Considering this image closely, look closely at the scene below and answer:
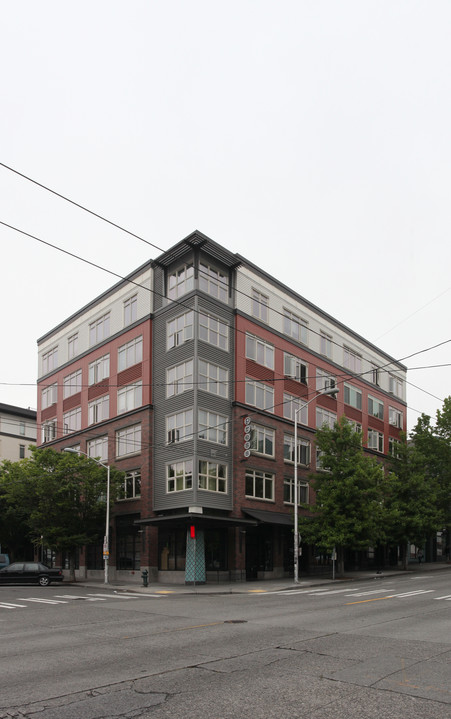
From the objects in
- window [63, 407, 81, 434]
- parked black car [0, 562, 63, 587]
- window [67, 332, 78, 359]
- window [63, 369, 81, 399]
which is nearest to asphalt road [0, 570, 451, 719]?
parked black car [0, 562, 63, 587]

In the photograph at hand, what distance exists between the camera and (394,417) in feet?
207

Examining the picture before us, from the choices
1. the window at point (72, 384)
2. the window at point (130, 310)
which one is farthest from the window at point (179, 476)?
the window at point (72, 384)

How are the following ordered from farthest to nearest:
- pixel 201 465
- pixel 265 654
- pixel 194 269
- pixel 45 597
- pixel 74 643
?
pixel 194 269 < pixel 201 465 < pixel 45 597 < pixel 74 643 < pixel 265 654

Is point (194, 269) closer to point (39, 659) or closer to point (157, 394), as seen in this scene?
point (157, 394)

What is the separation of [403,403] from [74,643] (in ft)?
183

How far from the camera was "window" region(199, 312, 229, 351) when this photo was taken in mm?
39531

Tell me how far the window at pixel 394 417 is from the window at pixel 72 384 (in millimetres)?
29866

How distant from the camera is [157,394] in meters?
41.5

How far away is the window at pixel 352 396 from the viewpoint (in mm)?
54656

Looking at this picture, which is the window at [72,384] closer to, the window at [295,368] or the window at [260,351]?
the window at [260,351]

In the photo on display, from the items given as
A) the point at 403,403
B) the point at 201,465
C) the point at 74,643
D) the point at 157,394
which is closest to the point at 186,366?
the point at 157,394

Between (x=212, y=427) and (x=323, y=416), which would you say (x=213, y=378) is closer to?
→ (x=212, y=427)

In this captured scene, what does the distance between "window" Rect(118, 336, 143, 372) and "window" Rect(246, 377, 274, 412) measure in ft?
25.3

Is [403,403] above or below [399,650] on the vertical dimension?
above
